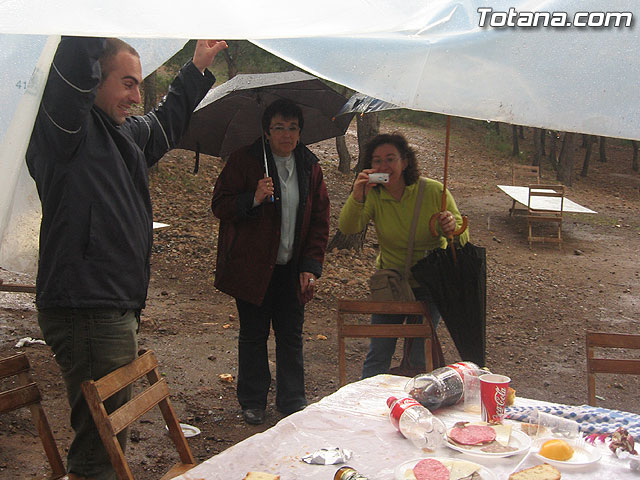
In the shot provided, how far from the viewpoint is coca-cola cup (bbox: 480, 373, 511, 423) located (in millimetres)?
2350

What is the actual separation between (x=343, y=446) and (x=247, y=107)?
2.90m

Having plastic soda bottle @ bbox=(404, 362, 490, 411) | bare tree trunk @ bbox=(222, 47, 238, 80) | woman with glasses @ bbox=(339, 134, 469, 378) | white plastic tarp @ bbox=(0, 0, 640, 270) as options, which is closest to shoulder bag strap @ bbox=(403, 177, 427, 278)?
woman with glasses @ bbox=(339, 134, 469, 378)

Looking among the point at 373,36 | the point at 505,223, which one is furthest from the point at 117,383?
the point at 505,223

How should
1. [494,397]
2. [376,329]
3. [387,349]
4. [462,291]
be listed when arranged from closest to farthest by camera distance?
[494,397]
[376,329]
[462,291]
[387,349]

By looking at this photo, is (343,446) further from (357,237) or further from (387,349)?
(357,237)

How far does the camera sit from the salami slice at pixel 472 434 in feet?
7.20

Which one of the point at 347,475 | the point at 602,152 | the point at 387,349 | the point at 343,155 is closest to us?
the point at 347,475

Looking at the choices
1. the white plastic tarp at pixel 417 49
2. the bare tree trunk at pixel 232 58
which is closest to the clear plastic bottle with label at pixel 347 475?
the white plastic tarp at pixel 417 49

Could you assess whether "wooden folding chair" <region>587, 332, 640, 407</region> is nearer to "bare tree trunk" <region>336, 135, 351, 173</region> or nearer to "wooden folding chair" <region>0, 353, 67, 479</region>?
"wooden folding chair" <region>0, 353, 67, 479</region>

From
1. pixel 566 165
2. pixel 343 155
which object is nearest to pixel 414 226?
pixel 343 155

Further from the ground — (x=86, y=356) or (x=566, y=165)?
(x=566, y=165)

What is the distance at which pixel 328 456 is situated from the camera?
2135mm

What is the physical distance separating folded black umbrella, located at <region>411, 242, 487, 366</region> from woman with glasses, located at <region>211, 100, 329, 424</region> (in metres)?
0.82

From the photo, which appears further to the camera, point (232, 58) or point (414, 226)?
point (232, 58)
